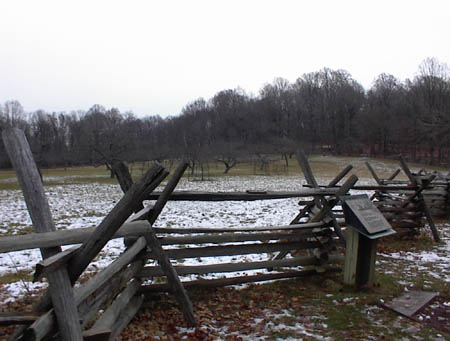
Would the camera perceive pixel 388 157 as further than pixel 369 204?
Yes

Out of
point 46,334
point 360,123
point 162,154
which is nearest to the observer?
point 46,334

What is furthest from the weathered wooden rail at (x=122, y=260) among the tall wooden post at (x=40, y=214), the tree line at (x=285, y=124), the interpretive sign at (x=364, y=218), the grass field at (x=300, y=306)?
the tree line at (x=285, y=124)

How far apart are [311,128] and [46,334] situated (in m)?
84.3

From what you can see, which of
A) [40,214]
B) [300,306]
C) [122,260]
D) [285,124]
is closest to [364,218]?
[300,306]

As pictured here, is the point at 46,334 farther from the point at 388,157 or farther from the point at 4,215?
the point at 388,157

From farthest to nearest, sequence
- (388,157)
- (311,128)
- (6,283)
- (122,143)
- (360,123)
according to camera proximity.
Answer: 1. (311,128)
2. (360,123)
3. (388,157)
4. (122,143)
5. (6,283)

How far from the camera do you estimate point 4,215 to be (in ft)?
36.0

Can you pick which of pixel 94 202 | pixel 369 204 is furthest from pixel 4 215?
pixel 369 204

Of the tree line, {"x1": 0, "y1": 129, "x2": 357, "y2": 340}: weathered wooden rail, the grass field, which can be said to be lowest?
the grass field

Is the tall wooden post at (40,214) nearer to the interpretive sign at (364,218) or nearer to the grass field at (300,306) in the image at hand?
the grass field at (300,306)

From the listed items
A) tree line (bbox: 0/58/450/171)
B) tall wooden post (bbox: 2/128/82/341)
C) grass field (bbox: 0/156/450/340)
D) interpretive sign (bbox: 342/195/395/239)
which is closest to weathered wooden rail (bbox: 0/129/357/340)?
tall wooden post (bbox: 2/128/82/341)

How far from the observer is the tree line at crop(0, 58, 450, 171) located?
4350 centimetres

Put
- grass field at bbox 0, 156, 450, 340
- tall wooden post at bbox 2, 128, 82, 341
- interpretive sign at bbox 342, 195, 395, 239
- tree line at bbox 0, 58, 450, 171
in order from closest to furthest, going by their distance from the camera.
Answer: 1. tall wooden post at bbox 2, 128, 82, 341
2. grass field at bbox 0, 156, 450, 340
3. interpretive sign at bbox 342, 195, 395, 239
4. tree line at bbox 0, 58, 450, 171

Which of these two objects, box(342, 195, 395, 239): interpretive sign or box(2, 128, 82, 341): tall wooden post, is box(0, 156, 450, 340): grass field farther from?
box(2, 128, 82, 341): tall wooden post
